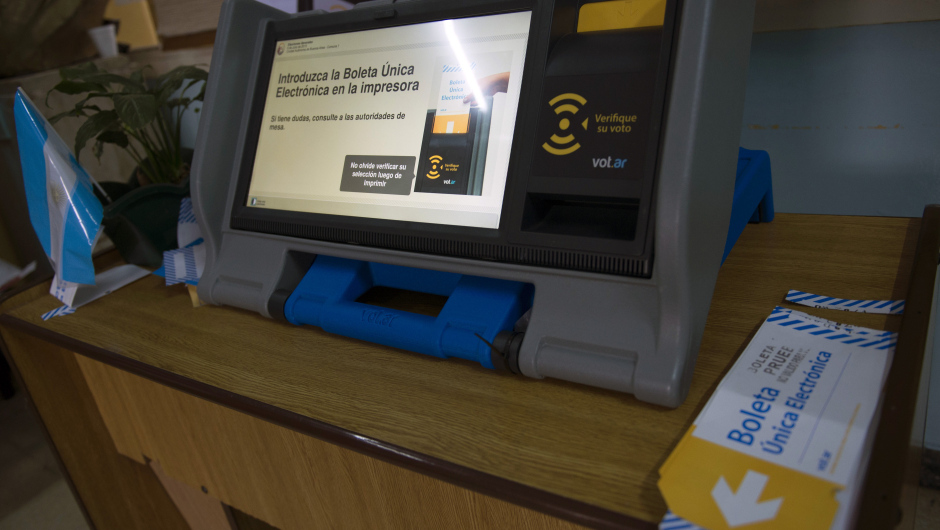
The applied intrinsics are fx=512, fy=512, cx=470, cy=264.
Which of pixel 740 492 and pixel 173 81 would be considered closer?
pixel 740 492

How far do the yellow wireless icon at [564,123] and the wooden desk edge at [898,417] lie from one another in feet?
1.04

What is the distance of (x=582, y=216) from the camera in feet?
1.71

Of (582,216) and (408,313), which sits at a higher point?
(582,216)

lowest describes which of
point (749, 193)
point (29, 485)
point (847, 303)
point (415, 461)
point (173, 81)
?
point (29, 485)

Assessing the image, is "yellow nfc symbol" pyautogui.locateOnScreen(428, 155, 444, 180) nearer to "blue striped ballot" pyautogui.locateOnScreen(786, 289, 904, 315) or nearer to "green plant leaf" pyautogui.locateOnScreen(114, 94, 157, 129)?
"blue striped ballot" pyautogui.locateOnScreen(786, 289, 904, 315)

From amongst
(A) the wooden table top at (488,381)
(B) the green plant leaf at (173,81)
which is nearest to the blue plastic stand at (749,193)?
(A) the wooden table top at (488,381)

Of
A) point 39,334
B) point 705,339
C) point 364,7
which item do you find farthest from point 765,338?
point 39,334

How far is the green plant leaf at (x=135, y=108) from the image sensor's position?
815mm

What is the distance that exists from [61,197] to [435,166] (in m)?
0.59

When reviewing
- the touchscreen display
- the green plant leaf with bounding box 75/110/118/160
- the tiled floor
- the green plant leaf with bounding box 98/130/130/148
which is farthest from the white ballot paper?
the tiled floor

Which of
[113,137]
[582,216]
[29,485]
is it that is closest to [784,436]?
[582,216]

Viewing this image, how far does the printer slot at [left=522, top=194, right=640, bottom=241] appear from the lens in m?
0.49

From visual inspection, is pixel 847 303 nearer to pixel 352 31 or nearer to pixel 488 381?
pixel 488 381

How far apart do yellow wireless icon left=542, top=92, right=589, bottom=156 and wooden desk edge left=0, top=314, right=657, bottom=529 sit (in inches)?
12.0
